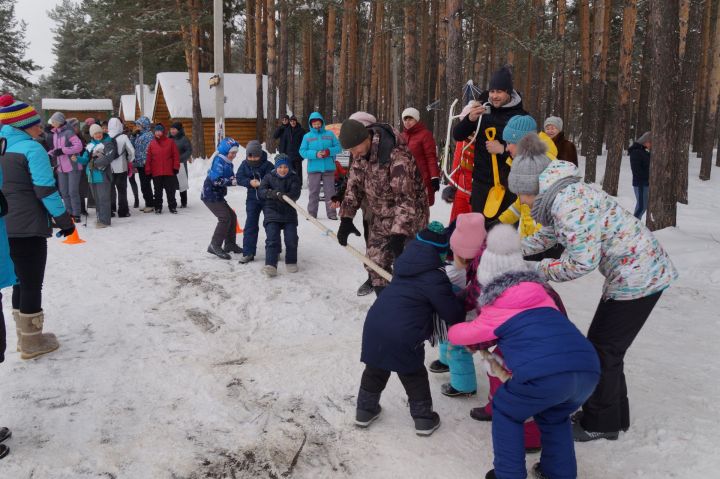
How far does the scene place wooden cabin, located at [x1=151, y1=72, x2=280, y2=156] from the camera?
23.9 metres

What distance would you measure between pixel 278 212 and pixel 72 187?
4.73 meters

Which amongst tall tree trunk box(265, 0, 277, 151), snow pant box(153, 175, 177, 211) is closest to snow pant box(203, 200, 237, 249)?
snow pant box(153, 175, 177, 211)

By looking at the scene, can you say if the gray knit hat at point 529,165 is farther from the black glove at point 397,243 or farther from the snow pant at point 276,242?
the snow pant at point 276,242

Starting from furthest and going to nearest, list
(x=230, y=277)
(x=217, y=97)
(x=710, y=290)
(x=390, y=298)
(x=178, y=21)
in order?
(x=178, y=21), (x=217, y=97), (x=230, y=277), (x=710, y=290), (x=390, y=298)

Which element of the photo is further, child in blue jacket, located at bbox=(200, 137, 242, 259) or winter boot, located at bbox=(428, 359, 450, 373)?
child in blue jacket, located at bbox=(200, 137, 242, 259)

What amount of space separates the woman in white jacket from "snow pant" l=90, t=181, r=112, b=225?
0.49m

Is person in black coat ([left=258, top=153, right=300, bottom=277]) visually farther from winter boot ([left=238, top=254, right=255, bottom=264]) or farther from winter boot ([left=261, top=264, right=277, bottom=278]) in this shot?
winter boot ([left=238, top=254, right=255, bottom=264])

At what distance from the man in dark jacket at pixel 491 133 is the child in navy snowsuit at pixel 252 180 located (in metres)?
2.87

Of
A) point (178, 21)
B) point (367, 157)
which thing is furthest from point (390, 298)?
point (178, 21)

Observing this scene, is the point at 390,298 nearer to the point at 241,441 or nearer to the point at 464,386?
the point at 464,386

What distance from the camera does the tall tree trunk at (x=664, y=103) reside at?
7.75m

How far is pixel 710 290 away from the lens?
6039 millimetres

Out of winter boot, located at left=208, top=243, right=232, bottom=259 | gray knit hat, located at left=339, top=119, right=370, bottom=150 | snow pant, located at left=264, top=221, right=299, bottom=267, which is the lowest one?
winter boot, located at left=208, top=243, right=232, bottom=259

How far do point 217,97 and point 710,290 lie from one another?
12.7 meters
